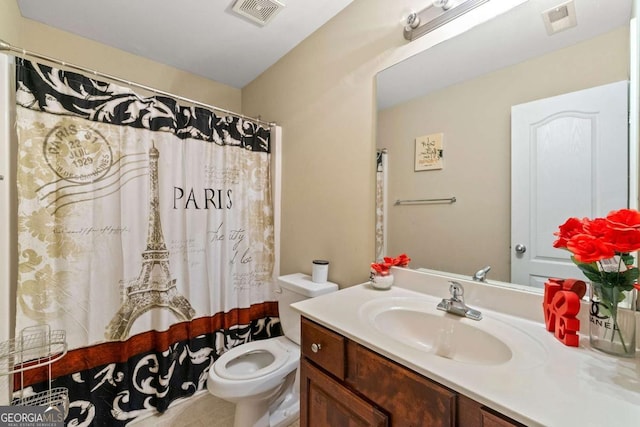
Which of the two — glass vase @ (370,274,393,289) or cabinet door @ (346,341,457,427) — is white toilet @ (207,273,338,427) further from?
cabinet door @ (346,341,457,427)

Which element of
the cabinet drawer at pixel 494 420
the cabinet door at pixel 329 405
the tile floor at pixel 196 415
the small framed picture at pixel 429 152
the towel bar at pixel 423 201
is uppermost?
the small framed picture at pixel 429 152

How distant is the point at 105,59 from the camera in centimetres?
188

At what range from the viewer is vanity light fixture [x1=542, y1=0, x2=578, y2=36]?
2.87ft

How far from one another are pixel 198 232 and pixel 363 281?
107 cm

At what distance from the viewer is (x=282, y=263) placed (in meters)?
2.04

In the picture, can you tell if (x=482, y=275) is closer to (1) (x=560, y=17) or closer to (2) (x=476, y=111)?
(2) (x=476, y=111)

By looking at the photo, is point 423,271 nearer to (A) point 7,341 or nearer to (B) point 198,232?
(B) point 198,232

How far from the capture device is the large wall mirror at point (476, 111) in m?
0.85

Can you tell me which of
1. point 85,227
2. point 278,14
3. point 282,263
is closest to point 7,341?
point 85,227

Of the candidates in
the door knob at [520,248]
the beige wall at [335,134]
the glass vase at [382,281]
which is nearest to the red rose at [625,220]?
the door knob at [520,248]

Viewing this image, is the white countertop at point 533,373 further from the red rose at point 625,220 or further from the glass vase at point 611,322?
the red rose at point 625,220

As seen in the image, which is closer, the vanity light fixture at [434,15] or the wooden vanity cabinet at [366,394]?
the wooden vanity cabinet at [366,394]

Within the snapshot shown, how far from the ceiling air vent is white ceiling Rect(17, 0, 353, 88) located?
43 mm

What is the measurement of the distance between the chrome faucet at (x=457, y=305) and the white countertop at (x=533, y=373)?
48mm
